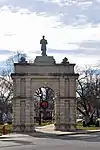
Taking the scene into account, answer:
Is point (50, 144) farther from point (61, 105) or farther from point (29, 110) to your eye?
point (61, 105)

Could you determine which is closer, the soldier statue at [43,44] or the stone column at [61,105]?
the stone column at [61,105]

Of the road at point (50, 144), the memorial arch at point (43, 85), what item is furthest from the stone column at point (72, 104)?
the road at point (50, 144)

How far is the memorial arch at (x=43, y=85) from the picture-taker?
45.9 meters

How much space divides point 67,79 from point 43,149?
2383cm

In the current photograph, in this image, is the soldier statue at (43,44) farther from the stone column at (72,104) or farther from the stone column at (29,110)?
the stone column at (72,104)

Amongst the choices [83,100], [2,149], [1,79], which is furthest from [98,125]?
[2,149]

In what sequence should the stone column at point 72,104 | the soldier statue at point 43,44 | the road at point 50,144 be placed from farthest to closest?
the soldier statue at point 43,44
the stone column at point 72,104
the road at point 50,144

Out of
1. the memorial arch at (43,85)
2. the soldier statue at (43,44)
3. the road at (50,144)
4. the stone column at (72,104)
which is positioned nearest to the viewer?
the road at (50,144)

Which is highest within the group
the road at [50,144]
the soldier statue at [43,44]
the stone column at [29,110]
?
the soldier statue at [43,44]

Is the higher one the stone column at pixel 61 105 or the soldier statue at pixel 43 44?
the soldier statue at pixel 43 44

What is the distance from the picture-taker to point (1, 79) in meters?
84.6

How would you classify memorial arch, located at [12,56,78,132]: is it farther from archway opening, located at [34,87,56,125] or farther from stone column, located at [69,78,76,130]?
archway opening, located at [34,87,56,125]

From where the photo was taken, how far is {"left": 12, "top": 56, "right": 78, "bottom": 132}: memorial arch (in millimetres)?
45906

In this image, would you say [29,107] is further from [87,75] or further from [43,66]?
[87,75]
